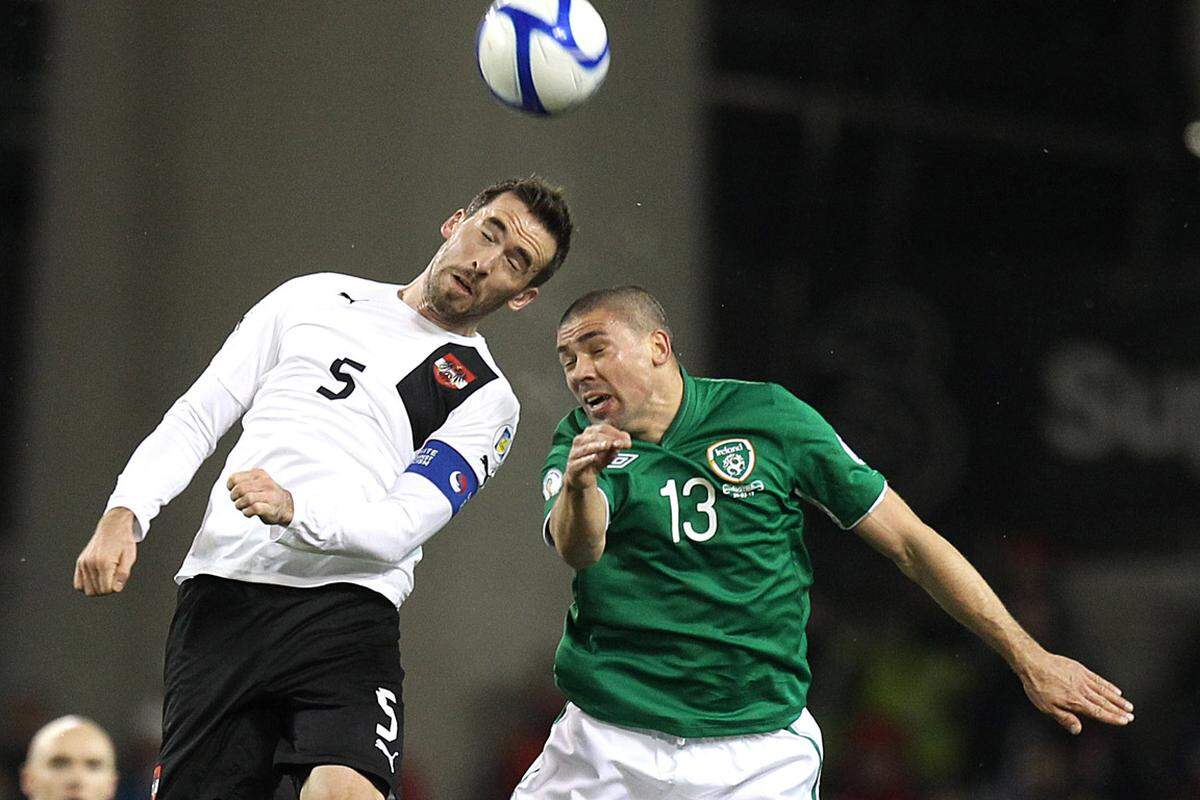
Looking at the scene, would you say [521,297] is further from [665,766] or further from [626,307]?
[665,766]

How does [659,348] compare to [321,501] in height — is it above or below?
above

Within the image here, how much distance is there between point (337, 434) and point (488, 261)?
0.50 metres

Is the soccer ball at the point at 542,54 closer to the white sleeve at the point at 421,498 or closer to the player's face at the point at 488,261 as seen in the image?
the player's face at the point at 488,261

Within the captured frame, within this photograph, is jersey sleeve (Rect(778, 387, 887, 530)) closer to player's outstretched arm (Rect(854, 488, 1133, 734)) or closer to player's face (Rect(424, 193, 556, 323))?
player's outstretched arm (Rect(854, 488, 1133, 734))

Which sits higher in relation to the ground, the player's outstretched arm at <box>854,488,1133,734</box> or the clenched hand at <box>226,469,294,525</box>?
the clenched hand at <box>226,469,294,525</box>

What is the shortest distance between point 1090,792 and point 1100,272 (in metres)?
2.89

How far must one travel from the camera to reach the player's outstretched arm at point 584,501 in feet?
9.00

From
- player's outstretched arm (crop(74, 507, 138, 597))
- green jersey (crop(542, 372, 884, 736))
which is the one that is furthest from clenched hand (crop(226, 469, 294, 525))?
green jersey (crop(542, 372, 884, 736))

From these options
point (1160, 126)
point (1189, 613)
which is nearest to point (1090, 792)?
point (1189, 613)

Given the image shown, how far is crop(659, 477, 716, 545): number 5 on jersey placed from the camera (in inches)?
127

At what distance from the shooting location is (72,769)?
4.21 metres

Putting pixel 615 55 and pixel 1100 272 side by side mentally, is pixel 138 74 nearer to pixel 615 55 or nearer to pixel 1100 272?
pixel 615 55

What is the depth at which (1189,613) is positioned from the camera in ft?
28.7

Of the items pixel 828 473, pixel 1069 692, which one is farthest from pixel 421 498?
pixel 1069 692
